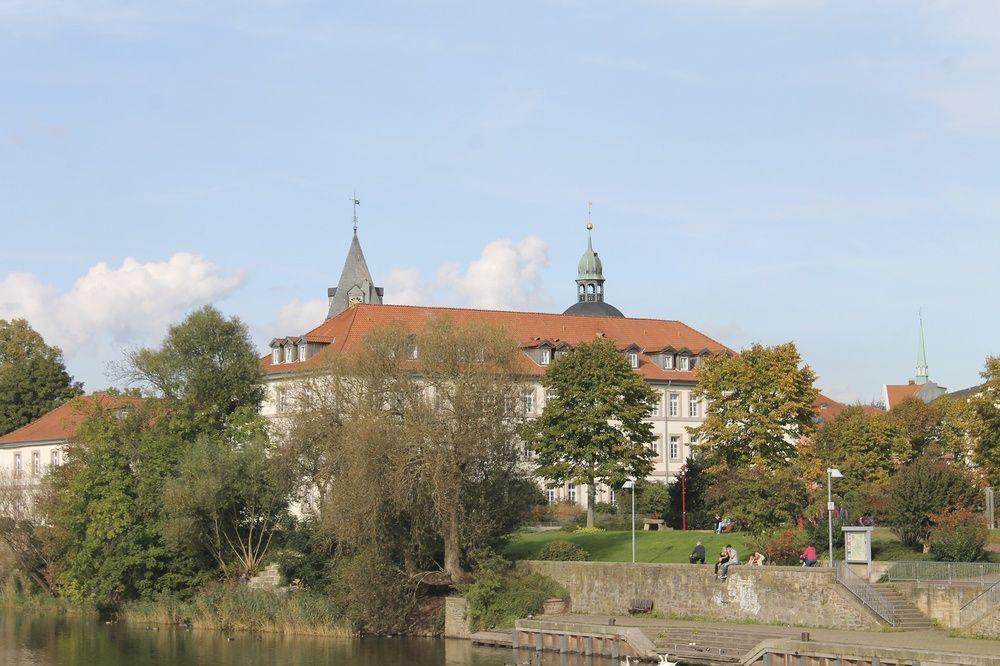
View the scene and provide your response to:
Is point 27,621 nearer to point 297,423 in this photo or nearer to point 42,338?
point 297,423

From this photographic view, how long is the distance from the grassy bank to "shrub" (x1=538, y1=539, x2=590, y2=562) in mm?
7489

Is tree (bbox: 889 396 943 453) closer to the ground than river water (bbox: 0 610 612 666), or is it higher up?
higher up

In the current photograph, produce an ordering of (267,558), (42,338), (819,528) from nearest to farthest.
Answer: (819,528) < (267,558) < (42,338)

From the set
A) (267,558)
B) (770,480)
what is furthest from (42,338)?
(770,480)

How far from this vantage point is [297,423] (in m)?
52.1

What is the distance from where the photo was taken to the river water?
4272 centimetres

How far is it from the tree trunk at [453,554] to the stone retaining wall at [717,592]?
2.40 m

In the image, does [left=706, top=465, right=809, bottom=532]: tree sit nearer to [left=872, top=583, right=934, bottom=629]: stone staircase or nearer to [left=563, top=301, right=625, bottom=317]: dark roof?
[left=872, top=583, right=934, bottom=629]: stone staircase

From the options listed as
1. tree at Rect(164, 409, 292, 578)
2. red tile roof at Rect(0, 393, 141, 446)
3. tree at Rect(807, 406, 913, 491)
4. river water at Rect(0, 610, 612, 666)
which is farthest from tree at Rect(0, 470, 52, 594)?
tree at Rect(807, 406, 913, 491)

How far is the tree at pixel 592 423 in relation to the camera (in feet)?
216

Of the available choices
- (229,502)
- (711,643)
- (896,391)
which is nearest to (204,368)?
(229,502)

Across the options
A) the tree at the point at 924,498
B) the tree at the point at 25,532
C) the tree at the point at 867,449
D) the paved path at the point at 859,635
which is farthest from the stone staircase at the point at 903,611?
the tree at the point at 25,532

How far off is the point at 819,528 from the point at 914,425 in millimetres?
29032

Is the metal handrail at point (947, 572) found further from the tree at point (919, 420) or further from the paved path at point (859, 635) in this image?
the tree at point (919, 420)
